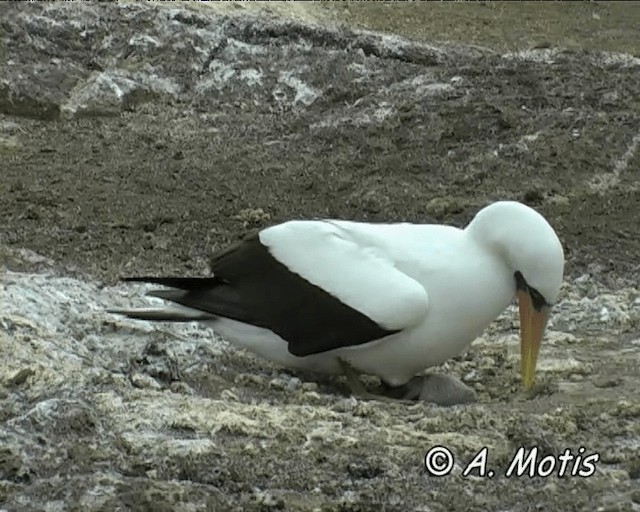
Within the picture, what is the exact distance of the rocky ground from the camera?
4488mm

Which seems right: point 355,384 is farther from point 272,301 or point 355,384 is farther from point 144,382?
point 144,382

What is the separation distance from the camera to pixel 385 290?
5.41 metres

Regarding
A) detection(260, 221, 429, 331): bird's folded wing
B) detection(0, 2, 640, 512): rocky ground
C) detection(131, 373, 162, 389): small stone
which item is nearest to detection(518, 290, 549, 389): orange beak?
detection(0, 2, 640, 512): rocky ground

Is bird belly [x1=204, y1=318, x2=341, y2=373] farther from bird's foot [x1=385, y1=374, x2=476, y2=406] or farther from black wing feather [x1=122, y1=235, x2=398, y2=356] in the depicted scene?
bird's foot [x1=385, y1=374, x2=476, y2=406]

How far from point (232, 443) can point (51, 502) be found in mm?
706

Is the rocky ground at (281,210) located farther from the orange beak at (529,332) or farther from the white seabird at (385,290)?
the white seabird at (385,290)

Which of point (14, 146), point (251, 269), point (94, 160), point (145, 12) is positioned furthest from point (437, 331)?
point (145, 12)

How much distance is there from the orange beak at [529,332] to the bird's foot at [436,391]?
0.25m

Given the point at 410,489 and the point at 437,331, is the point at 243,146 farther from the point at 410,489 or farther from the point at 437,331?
the point at 410,489

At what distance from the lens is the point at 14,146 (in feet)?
32.8

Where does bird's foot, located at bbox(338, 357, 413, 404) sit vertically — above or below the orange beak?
below

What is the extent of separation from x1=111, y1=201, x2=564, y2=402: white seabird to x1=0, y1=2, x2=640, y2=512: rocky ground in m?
0.23

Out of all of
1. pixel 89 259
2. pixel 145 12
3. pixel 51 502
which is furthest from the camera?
pixel 145 12

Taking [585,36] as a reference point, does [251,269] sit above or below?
below
